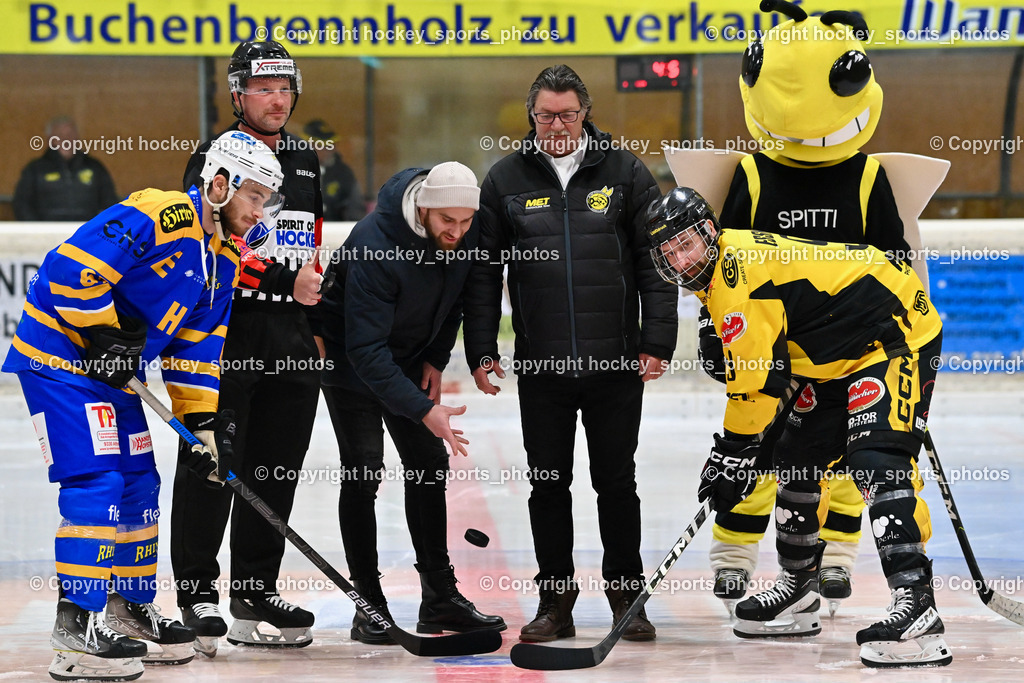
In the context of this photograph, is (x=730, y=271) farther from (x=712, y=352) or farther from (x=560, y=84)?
(x=560, y=84)

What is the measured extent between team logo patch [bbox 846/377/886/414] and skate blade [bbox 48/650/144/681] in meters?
1.82

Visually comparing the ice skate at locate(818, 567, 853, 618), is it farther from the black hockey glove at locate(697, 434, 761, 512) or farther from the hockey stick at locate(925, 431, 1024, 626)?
the black hockey glove at locate(697, 434, 761, 512)

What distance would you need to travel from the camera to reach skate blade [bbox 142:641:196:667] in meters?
2.95

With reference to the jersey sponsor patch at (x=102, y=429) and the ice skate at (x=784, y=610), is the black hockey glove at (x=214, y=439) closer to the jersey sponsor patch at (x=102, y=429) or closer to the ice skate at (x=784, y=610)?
the jersey sponsor patch at (x=102, y=429)

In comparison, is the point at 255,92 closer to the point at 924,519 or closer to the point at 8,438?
the point at 924,519

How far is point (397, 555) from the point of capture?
4074mm

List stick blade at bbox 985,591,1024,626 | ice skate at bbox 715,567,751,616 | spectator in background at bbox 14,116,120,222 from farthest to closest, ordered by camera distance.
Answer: spectator in background at bbox 14,116,120,222
ice skate at bbox 715,567,751,616
stick blade at bbox 985,591,1024,626

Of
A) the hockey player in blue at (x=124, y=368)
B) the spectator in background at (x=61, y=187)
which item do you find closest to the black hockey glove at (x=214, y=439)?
the hockey player in blue at (x=124, y=368)

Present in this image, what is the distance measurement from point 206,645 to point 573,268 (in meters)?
1.37

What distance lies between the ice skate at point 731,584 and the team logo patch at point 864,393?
66 centimetres

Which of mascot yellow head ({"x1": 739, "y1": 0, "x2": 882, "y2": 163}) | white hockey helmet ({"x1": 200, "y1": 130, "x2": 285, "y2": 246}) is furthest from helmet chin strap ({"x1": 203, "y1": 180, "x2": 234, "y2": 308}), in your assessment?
mascot yellow head ({"x1": 739, "y1": 0, "x2": 882, "y2": 163})

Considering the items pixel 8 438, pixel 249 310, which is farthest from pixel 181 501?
pixel 8 438

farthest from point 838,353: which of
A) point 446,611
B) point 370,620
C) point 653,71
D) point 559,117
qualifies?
point 653,71

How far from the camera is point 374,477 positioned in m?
3.25
